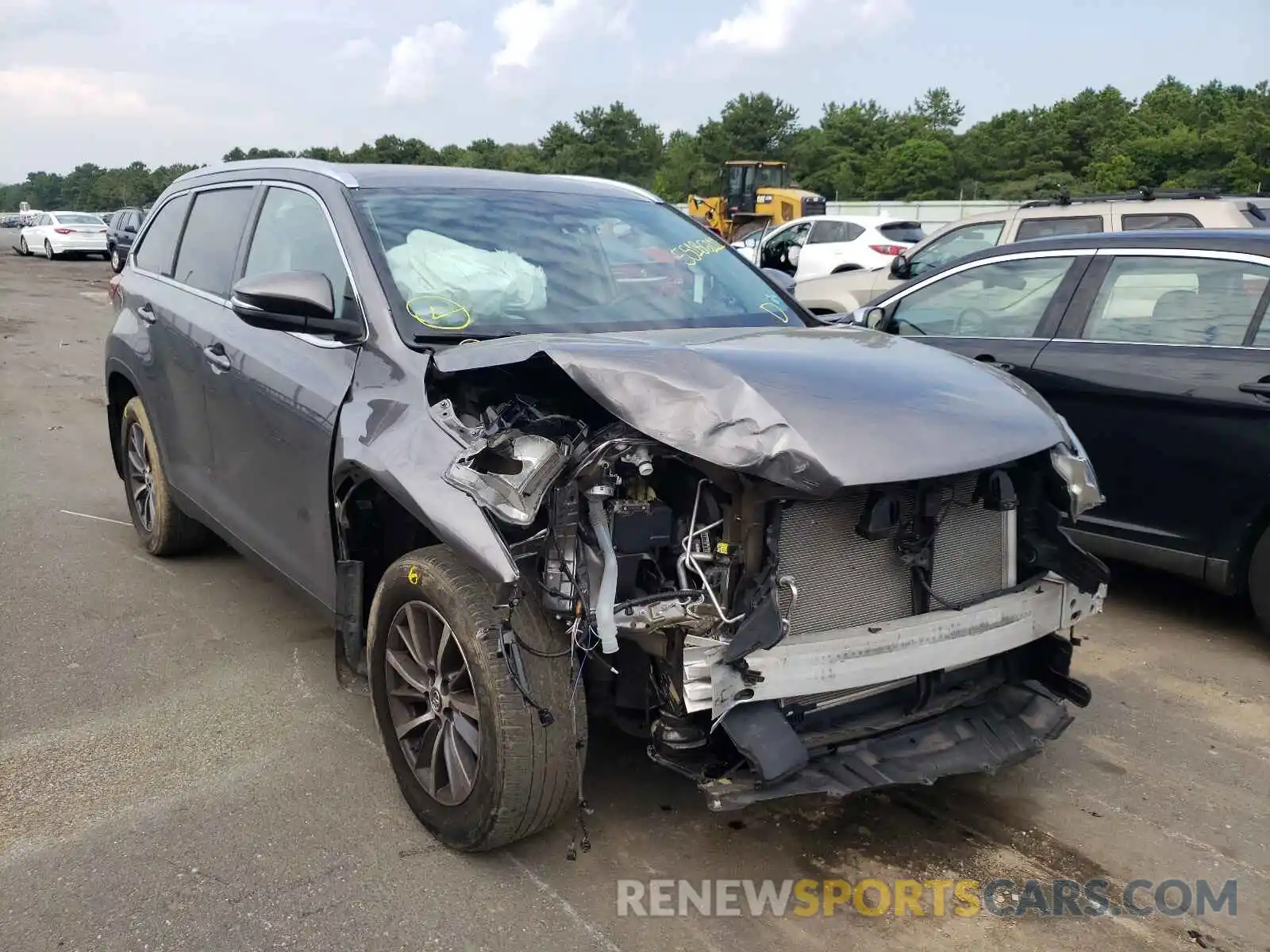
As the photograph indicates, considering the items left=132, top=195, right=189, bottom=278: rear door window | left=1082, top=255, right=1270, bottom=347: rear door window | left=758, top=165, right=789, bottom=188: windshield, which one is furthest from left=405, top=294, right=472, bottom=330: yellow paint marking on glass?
left=758, top=165, right=789, bottom=188: windshield

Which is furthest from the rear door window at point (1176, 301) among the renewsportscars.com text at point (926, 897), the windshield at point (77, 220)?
the windshield at point (77, 220)

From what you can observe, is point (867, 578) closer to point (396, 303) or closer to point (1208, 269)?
point (396, 303)

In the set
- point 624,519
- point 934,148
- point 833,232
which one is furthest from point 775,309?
point 934,148

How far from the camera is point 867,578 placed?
2879 millimetres

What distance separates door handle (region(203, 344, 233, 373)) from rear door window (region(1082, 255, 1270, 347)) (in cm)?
380

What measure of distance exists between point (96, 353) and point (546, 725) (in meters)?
12.3

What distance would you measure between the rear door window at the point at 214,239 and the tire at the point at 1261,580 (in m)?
→ 4.39

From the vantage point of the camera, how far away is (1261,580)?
14.3ft

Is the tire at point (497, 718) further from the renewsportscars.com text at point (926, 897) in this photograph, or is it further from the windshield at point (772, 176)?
the windshield at point (772, 176)

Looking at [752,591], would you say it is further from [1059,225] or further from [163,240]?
[1059,225]

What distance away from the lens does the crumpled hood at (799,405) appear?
8.32 feet

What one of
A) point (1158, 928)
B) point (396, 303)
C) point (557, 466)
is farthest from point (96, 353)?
point (1158, 928)

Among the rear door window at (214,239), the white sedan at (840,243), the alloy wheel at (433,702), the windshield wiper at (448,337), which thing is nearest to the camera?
the alloy wheel at (433,702)

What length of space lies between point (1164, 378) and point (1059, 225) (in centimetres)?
535
